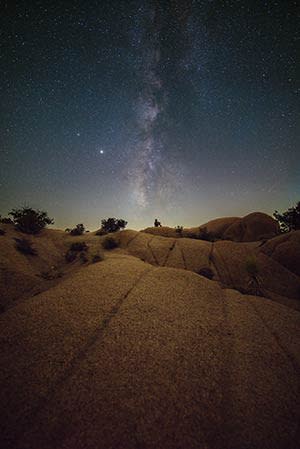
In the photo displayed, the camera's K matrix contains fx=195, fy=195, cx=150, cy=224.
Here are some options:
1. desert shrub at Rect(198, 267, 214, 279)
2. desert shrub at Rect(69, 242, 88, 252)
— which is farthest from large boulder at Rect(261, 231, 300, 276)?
desert shrub at Rect(69, 242, 88, 252)

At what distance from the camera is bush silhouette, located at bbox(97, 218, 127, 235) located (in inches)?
903

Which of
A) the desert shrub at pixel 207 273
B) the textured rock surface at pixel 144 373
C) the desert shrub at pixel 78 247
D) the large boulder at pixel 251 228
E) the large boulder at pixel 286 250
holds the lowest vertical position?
the textured rock surface at pixel 144 373

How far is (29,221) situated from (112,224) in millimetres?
9223

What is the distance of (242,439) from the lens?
3.11m

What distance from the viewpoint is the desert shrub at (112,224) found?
2298 cm

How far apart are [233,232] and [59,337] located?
27.5 meters

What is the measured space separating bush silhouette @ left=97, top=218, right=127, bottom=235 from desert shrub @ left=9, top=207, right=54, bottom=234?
6737mm

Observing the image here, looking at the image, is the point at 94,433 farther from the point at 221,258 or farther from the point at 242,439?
the point at 221,258

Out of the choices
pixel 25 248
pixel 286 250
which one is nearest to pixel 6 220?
pixel 25 248

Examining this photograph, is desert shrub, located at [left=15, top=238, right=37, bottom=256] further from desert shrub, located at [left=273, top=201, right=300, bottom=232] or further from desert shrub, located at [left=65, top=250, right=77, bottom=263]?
desert shrub, located at [left=273, top=201, right=300, bottom=232]

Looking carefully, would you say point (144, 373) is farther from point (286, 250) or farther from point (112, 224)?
point (112, 224)

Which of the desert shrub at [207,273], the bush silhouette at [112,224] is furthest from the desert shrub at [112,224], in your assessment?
the desert shrub at [207,273]

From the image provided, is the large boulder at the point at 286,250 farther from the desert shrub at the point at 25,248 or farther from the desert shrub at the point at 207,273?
the desert shrub at the point at 25,248

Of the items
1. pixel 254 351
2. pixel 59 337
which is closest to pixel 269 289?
pixel 254 351
